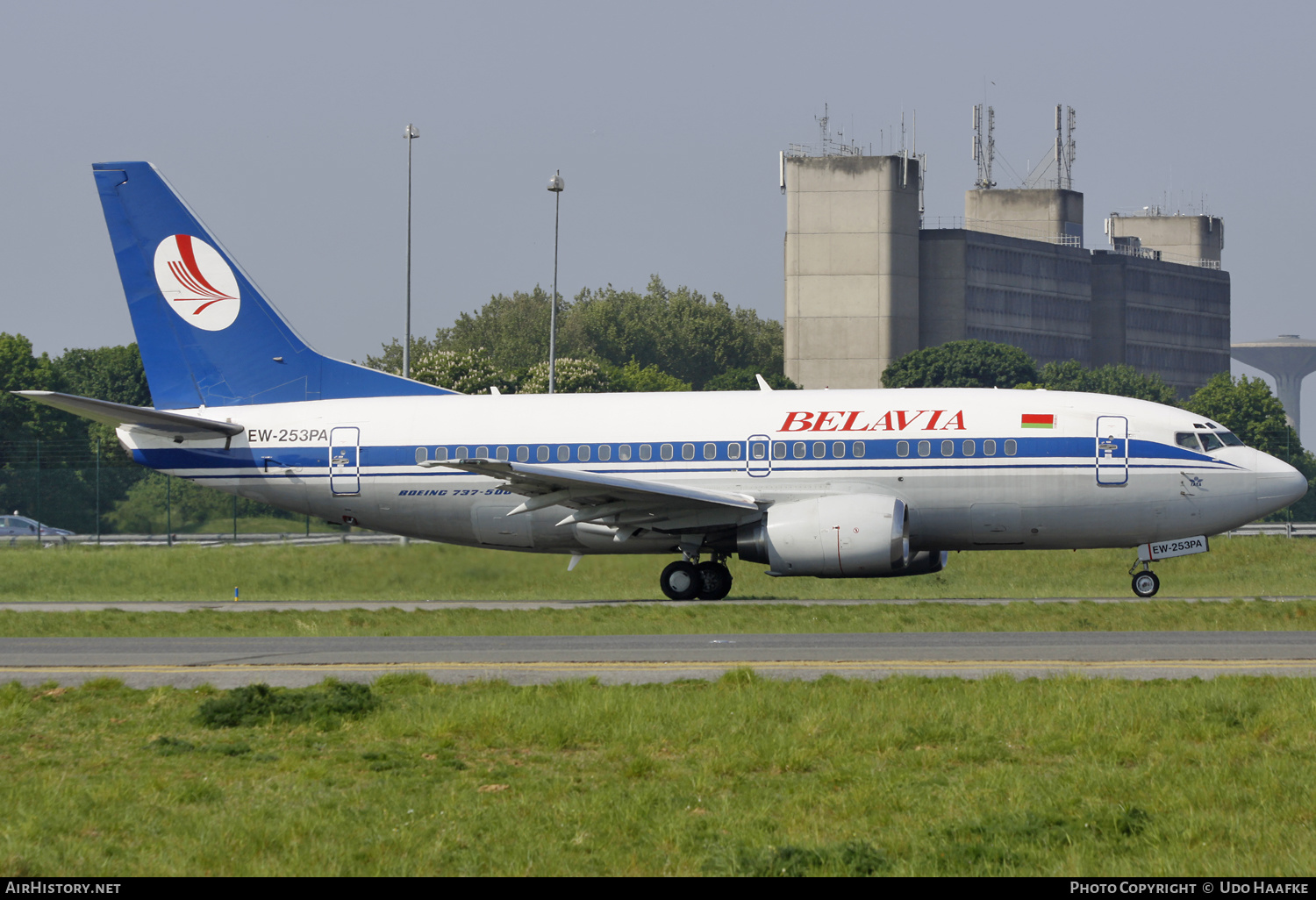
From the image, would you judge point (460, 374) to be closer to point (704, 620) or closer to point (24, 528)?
point (24, 528)

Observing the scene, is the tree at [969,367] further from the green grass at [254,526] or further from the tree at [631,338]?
the green grass at [254,526]

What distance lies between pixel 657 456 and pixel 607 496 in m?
1.81

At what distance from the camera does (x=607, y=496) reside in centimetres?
2759

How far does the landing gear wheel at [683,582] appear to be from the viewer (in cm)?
2914

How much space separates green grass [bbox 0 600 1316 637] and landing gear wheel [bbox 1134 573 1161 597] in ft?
7.75

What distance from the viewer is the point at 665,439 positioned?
95.0ft

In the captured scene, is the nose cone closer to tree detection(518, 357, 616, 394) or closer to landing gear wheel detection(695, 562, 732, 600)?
landing gear wheel detection(695, 562, 732, 600)

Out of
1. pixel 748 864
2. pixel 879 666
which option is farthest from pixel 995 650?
pixel 748 864

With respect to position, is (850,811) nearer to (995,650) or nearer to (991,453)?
(995,650)

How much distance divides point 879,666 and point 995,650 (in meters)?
2.43

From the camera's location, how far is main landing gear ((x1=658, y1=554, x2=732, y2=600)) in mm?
29141

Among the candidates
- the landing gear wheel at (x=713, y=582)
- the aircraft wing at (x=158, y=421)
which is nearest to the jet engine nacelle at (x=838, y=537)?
the landing gear wheel at (x=713, y=582)

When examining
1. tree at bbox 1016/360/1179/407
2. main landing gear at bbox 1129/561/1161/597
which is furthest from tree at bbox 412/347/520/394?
tree at bbox 1016/360/1179/407

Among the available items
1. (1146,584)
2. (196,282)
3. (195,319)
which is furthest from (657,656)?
(196,282)
